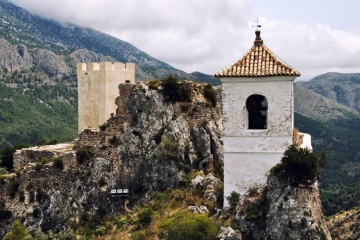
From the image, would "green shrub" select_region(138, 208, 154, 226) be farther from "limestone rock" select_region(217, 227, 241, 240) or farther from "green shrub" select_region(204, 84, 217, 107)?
"green shrub" select_region(204, 84, 217, 107)

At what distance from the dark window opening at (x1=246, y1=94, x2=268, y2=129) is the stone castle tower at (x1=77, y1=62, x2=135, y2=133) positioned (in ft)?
45.9

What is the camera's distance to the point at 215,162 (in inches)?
1130

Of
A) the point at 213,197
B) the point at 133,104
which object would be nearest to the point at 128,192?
the point at 133,104

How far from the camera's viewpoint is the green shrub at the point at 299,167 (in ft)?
63.0

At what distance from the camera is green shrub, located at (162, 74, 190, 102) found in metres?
30.3

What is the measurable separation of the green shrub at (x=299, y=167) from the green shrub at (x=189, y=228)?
3154 mm

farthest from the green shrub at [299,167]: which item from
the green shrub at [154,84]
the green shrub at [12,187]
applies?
the green shrub at [12,187]

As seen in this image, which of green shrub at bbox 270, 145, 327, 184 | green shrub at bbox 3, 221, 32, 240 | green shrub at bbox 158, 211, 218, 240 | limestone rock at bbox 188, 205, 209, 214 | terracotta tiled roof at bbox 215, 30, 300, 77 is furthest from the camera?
green shrub at bbox 3, 221, 32, 240

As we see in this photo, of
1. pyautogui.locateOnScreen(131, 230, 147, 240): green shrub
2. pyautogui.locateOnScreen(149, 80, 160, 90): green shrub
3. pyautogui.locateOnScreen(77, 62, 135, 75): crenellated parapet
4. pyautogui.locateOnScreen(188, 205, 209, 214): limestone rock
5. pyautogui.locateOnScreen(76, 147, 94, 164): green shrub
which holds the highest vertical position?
pyautogui.locateOnScreen(77, 62, 135, 75): crenellated parapet

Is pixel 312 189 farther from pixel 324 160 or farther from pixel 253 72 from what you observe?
pixel 253 72

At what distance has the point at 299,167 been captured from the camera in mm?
19234

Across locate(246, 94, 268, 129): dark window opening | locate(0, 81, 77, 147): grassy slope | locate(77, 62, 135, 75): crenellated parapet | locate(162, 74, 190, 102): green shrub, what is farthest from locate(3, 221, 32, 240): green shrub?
locate(0, 81, 77, 147): grassy slope

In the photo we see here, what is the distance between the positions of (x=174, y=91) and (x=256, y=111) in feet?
32.2

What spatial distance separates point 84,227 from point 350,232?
56.0m
